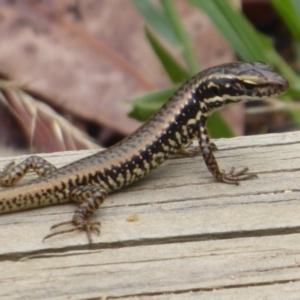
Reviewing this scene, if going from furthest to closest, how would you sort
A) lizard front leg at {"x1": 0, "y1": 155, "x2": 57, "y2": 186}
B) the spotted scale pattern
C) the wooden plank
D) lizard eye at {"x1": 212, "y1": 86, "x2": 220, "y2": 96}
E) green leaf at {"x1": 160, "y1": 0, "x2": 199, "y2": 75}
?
green leaf at {"x1": 160, "y1": 0, "x2": 199, "y2": 75} → lizard eye at {"x1": 212, "y1": 86, "x2": 220, "y2": 96} → lizard front leg at {"x1": 0, "y1": 155, "x2": 57, "y2": 186} → the spotted scale pattern → the wooden plank

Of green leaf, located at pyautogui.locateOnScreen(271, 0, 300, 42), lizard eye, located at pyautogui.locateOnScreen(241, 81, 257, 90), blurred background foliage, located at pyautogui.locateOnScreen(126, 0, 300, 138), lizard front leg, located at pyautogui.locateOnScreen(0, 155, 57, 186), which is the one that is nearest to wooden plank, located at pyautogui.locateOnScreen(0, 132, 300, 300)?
lizard front leg, located at pyautogui.locateOnScreen(0, 155, 57, 186)

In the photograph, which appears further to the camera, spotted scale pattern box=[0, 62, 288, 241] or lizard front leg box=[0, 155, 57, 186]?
lizard front leg box=[0, 155, 57, 186]

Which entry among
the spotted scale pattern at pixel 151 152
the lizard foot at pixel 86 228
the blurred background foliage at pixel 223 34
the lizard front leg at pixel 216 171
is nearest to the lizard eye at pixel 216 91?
the spotted scale pattern at pixel 151 152

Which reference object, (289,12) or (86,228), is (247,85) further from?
(86,228)

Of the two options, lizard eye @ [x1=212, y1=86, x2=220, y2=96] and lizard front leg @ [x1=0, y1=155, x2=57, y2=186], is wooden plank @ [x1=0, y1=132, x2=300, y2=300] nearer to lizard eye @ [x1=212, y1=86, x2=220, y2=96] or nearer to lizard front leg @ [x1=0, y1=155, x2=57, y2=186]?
lizard front leg @ [x1=0, y1=155, x2=57, y2=186]

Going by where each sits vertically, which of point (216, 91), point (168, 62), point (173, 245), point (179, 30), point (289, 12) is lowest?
point (173, 245)

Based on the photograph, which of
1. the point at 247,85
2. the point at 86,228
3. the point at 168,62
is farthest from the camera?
the point at 168,62

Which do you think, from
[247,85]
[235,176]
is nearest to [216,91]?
[247,85]
